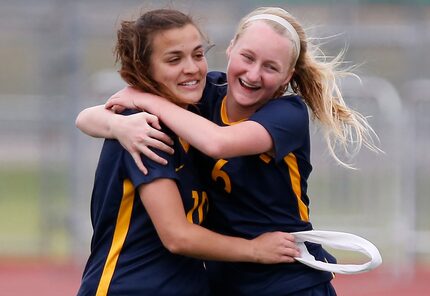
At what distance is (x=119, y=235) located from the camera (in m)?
4.04

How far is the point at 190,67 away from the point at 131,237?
62 centimetres

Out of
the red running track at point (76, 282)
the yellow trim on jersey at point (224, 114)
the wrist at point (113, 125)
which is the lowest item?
the red running track at point (76, 282)

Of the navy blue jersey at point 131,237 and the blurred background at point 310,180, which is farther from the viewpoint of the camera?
the blurred background at point 310,180

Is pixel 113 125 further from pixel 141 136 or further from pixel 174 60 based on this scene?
pixel 174 60

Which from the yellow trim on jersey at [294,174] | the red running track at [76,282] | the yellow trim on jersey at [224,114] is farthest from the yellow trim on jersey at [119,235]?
the red running track at [76,282]

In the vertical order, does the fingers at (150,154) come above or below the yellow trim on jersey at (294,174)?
above

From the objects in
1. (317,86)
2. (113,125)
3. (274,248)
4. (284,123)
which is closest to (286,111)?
→ (284,123)

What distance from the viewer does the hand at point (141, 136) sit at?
Result: 391 centimetres

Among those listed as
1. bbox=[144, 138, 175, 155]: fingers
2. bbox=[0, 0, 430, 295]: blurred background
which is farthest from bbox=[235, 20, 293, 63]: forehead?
bbox=[0, 0, 430, 295]: blurred background

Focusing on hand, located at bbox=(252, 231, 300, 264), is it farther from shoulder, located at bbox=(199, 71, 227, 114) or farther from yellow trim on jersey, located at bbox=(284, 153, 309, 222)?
shoulder, located at bbox=(199, 71, 227, 114)

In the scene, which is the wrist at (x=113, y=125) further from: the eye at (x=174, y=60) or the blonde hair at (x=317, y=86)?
the blonde hair at (x=317, y=86)

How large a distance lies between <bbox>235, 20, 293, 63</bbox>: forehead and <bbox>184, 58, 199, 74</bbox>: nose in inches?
8.0

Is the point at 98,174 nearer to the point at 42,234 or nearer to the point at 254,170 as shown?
the point at 254,170

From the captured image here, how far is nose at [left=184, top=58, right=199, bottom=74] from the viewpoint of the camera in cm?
404
